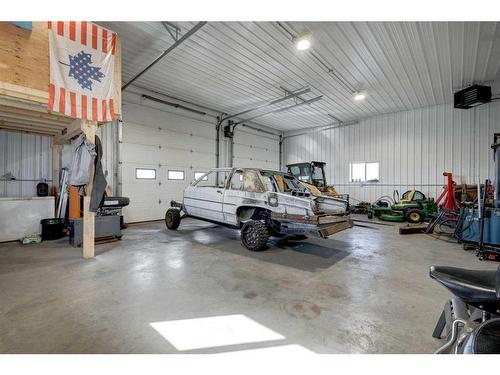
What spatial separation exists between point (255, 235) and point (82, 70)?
4.31m

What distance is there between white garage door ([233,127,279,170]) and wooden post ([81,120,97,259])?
7.40 metres

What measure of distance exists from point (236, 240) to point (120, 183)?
4705mm

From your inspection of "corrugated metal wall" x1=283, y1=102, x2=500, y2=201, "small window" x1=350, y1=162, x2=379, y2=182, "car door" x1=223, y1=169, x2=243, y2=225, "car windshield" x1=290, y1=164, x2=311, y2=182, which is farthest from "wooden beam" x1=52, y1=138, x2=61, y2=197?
"small window" x1=350, y1=162, x2=379, y2=182

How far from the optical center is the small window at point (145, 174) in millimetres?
7894

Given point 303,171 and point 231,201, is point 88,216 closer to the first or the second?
point 231,201

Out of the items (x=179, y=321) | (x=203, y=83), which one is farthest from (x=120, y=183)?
(x=179, y=321)

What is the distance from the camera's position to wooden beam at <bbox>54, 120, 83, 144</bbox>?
442cm

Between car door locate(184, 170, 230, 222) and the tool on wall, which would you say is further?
car door locate(184, 170, 230, 222)

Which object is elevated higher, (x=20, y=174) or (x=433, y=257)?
(x=20, y=174)

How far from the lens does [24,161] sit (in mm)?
5914

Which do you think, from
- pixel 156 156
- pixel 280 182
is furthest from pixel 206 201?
pixel 156 156

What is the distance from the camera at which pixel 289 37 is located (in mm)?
5055

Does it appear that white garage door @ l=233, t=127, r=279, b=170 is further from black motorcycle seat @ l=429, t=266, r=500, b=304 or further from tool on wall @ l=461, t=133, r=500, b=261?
black motorcycle seat @ l=429, t=266, r=500, b=304

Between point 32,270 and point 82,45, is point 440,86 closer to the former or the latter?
point 82,45
